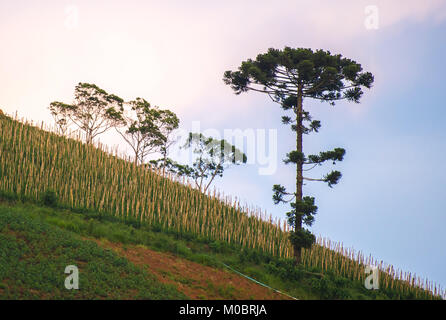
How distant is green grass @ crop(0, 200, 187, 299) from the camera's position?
6.36 m

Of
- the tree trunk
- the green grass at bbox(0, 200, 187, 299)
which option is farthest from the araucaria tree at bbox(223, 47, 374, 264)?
the green grass at bbox(0, 200, 187, 299)

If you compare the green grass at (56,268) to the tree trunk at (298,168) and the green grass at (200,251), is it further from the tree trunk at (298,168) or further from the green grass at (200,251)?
the tree trunk at (298,168)

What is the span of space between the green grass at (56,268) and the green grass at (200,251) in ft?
0.21

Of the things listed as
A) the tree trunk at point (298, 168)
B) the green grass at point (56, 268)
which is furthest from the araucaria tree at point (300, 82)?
the green grass at point (56, 268)

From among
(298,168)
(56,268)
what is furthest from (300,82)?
(56,268)

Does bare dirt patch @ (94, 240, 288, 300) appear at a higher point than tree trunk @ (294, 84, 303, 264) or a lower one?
lower

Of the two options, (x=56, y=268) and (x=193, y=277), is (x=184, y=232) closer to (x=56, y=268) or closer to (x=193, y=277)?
(x=193, y=277)

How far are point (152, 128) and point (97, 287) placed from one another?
23808 mm

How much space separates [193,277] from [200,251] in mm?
3208

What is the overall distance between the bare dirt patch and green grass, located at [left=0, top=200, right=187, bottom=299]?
52cm

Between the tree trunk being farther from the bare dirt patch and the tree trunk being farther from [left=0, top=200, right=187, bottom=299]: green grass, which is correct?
[left=0, top=200, right=187, bottom=299]: green grass

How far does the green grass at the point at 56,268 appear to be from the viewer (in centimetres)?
636
